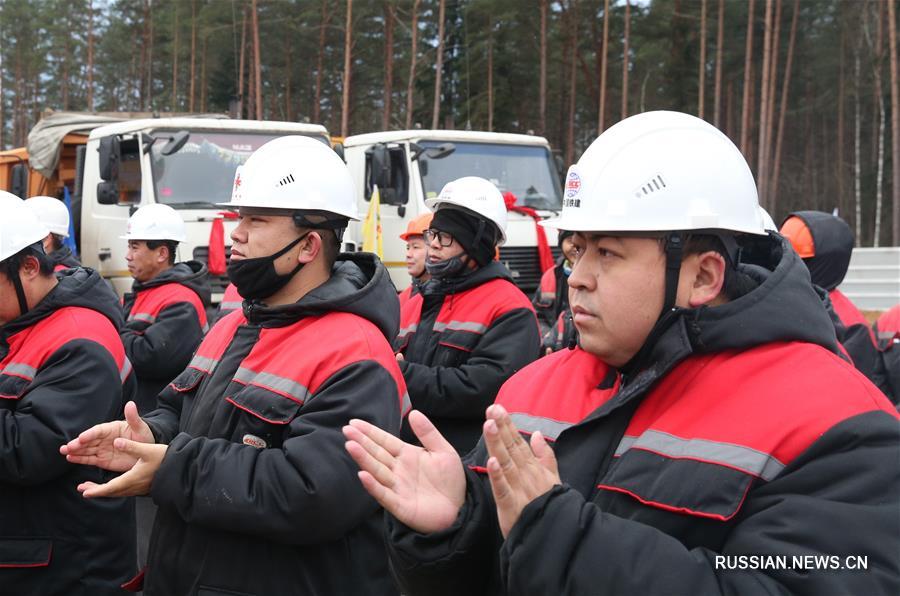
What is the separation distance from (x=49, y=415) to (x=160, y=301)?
3.25 m

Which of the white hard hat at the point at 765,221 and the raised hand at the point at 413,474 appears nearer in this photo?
the raised hand at the point at 413,474

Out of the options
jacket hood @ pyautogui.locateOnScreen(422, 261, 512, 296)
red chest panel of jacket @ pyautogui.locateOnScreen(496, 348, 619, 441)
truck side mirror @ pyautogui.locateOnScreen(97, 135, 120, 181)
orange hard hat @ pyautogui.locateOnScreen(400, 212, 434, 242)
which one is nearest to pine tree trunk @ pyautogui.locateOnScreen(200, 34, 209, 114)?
truck side mirror @ pyautogui.locateOnScreen(97, 135, 120, 181)

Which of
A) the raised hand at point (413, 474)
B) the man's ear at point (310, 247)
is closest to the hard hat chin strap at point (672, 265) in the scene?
the raised hand at point (413, 474)

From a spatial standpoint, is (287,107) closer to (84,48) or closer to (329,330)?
(84,48)

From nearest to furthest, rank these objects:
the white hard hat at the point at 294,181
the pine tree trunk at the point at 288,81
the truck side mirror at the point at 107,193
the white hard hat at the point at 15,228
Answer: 1. the white hard hat at the point at 294,181
2. the white hard hat at the point at 15,228
3. the truck side mirror at the point at 107,193
4. the pine tree trunk at the point at 288,81

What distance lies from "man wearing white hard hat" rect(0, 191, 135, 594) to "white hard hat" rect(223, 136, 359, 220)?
944 millimetres

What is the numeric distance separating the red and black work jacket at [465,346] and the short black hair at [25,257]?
1745mm

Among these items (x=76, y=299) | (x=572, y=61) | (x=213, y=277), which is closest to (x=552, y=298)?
(x=213, y=277)

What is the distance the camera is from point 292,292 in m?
3.14

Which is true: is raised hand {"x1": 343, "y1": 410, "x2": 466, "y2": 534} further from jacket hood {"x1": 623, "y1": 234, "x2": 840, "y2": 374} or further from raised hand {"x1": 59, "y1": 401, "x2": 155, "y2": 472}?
raised hand {"x1": 59, "y1": 401, "x2": 155, "y2": 472}

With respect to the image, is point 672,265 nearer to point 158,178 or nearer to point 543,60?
point 158,178

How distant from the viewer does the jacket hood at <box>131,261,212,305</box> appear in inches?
260

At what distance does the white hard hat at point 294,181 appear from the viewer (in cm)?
311

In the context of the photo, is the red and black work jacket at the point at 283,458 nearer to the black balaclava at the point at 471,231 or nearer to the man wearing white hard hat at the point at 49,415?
the man wearing white hard hat at the point at 49,415
